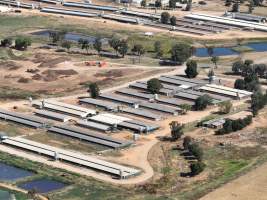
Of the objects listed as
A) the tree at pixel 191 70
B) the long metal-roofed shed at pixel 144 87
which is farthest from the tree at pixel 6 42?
the tree at pixel 191 70

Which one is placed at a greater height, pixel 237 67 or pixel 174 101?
pixel 237 67

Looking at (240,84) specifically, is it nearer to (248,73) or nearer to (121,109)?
(248,73)

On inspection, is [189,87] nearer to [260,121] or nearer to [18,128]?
[260,121]

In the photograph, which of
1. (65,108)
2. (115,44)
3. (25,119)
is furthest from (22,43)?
(25,119)

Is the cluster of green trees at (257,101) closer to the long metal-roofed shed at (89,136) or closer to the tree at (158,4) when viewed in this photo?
the long metal-roofed shed at (89,136)

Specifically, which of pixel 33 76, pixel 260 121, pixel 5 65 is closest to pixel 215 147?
pixel 260 121

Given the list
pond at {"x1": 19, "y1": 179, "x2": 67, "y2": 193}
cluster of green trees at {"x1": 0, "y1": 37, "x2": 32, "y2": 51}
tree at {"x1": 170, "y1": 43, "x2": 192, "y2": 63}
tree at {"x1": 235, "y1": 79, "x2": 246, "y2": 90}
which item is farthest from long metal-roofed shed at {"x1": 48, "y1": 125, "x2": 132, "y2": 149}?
cluster of green trees at {"x1": 0, "y1": 37, "x2": 32, "y2": 51}
